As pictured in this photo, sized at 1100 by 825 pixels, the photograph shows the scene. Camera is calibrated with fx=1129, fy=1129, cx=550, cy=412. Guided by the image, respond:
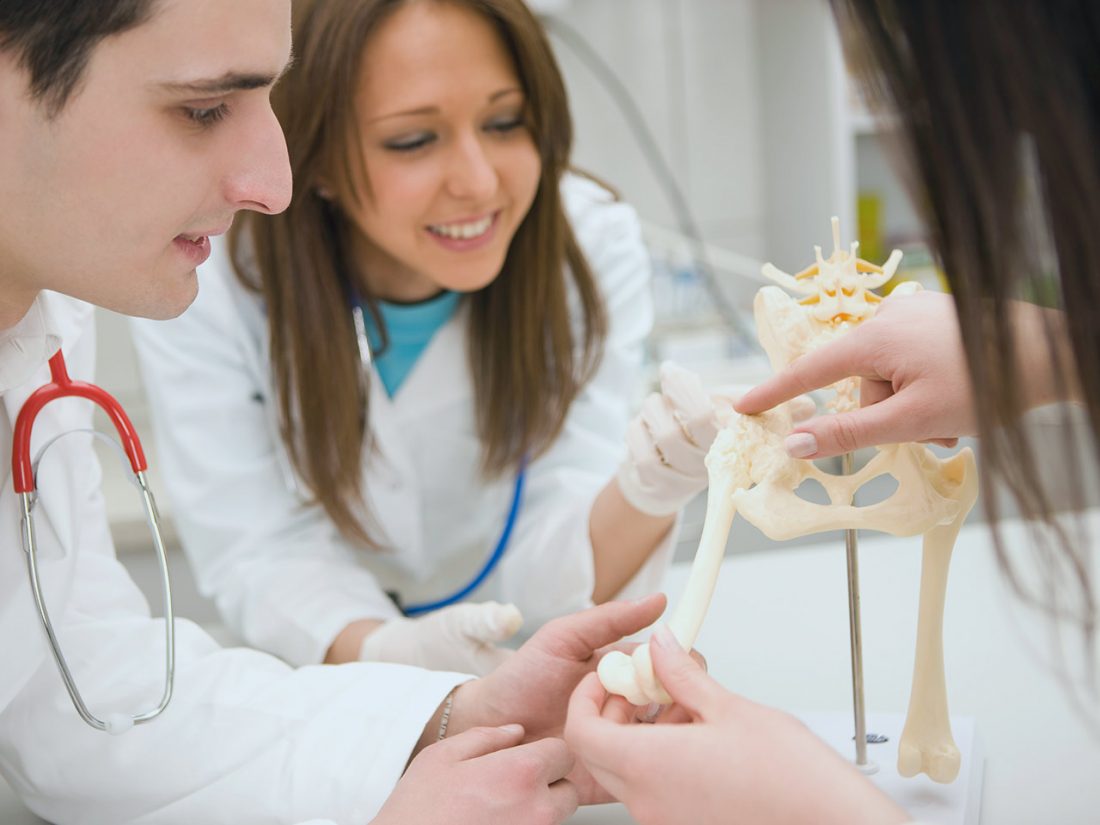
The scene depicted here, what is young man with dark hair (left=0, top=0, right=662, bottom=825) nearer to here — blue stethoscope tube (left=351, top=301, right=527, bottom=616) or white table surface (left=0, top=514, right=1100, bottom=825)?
white table surface (left=0, top=514, right=1100, bottom=825)

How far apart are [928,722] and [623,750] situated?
29 cm

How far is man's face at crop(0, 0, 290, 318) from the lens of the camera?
73 cm

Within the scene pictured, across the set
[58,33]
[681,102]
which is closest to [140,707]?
[58,33]

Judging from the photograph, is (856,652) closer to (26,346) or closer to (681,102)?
(26,346)

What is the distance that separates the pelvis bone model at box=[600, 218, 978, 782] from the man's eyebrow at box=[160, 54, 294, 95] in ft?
1.36

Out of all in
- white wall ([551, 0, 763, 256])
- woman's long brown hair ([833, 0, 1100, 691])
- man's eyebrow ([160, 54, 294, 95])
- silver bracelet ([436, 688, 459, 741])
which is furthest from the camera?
white wall ([551, 0, 763, 256])

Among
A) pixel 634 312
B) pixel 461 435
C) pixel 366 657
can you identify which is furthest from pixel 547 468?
pixel 366 657

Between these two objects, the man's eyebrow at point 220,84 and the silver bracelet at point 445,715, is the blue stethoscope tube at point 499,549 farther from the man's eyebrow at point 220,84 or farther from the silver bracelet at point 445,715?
the man's eyebrow at point 220,84

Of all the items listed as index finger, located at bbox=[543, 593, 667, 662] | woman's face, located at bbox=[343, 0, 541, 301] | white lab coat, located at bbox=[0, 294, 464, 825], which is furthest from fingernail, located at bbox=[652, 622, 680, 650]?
woman's face, located at bbox=[343, 0, 541, 301]

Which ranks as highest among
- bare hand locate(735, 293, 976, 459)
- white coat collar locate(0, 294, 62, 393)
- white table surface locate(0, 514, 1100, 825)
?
white coat collar locate(0, 294, 62, 393)

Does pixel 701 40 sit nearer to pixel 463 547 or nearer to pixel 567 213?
pixel 567 213

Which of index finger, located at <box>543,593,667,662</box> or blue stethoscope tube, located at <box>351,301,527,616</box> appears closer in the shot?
index finger, located at <box>543,593,667,662</box>

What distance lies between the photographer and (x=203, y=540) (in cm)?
136

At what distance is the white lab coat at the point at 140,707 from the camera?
0.91 meters
